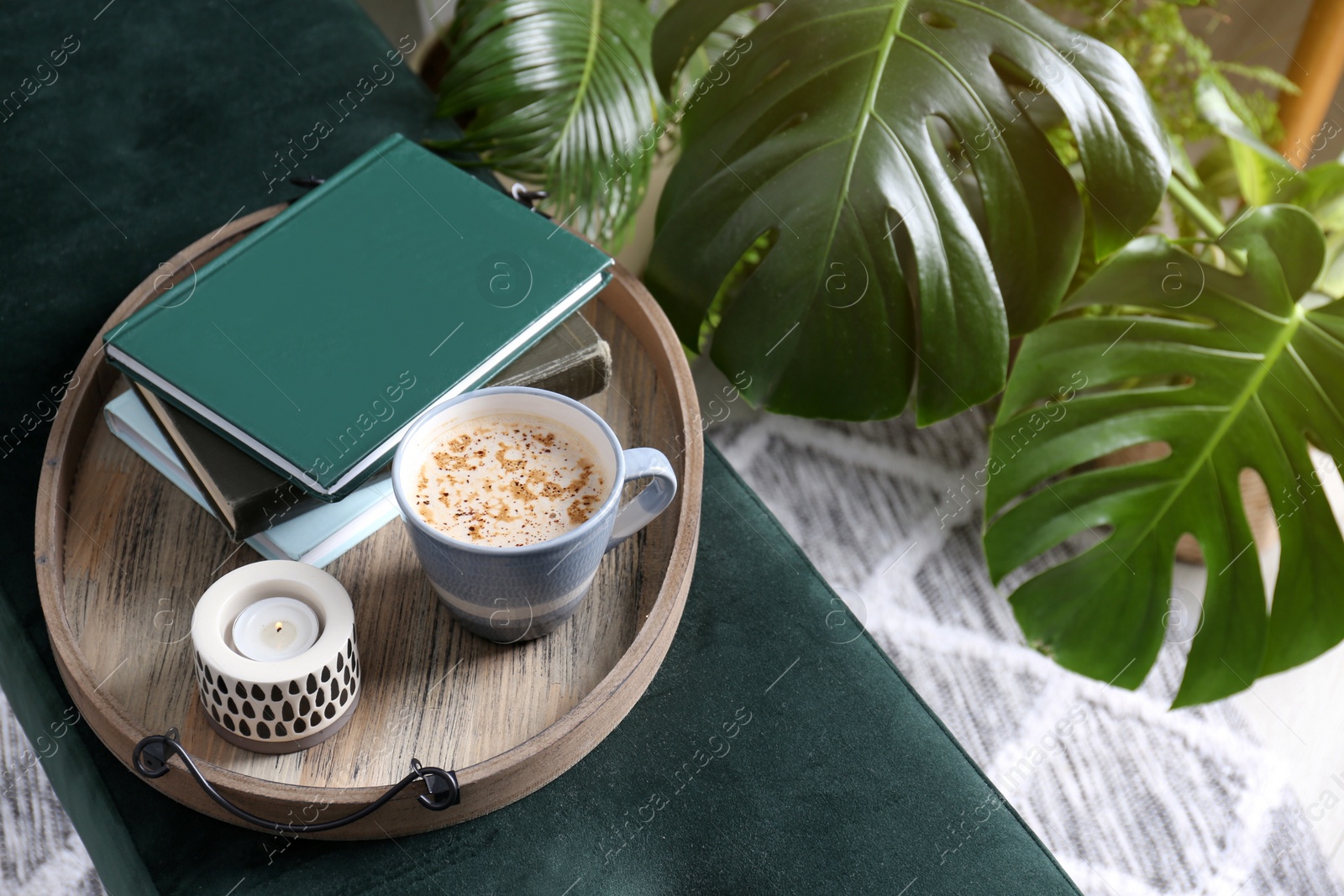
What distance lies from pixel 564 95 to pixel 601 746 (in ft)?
2.72

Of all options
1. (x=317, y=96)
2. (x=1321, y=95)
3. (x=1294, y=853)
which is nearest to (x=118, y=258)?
(x=317, y=96)

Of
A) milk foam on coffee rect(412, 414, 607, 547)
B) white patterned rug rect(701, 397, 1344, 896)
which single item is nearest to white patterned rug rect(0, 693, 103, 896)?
milk foam on coffee rect(412, 414, 607, 547)

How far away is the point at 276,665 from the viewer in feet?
2.01

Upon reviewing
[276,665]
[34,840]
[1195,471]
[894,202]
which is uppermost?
[276,665]

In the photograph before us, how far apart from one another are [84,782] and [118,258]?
1.61 feet

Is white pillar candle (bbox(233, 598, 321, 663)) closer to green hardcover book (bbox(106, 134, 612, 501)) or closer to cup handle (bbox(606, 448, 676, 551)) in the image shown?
green hardcover book (bbox(106, 134, 612, 501))

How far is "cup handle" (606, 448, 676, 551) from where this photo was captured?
66 cm

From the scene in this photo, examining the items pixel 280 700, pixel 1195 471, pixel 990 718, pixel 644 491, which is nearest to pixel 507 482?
pixel 644 491

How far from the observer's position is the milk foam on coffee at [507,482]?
2.13ft

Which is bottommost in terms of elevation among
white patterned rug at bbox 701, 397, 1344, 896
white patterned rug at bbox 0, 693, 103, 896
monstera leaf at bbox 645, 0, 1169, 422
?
white patterned rug at bbox 701, 397, 1344, 896

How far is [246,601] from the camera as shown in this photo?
0.65 m

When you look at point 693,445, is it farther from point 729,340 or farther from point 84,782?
point 84,782

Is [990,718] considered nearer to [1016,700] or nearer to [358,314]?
[1016,700]

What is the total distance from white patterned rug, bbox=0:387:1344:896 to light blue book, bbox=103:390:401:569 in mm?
530
